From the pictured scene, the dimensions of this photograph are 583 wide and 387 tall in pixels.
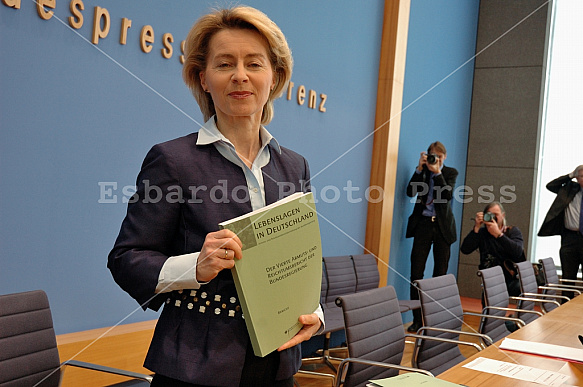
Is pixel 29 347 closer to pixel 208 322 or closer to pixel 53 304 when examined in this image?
pixel 53 304

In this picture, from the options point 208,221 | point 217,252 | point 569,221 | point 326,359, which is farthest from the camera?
point 569,221

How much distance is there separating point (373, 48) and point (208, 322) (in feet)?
14.8

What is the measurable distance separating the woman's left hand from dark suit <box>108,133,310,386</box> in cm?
11

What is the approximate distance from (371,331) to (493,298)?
154cm

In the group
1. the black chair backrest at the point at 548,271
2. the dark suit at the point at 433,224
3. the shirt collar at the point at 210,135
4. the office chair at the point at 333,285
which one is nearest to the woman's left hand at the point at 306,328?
A: the shirt collar at the point at 210,135

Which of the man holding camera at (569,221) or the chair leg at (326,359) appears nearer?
the chair leg at (326,359)

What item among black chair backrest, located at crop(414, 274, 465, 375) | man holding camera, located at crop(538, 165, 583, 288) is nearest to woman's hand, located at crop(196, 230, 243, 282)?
black chair backrest, located at crop(414, 274, 465, 375)

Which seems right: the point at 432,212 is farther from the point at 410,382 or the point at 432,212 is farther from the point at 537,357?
the point at 410,382

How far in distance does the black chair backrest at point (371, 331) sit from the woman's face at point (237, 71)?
1183 millimetres

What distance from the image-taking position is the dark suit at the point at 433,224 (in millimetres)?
5566

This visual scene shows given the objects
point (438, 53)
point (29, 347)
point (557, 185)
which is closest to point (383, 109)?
point (438, 53)

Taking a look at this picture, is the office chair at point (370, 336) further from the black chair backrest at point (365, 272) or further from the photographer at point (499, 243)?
the photographer at point (499, 243)

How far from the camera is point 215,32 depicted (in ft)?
3.71

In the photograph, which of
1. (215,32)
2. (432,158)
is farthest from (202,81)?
(432,158)
